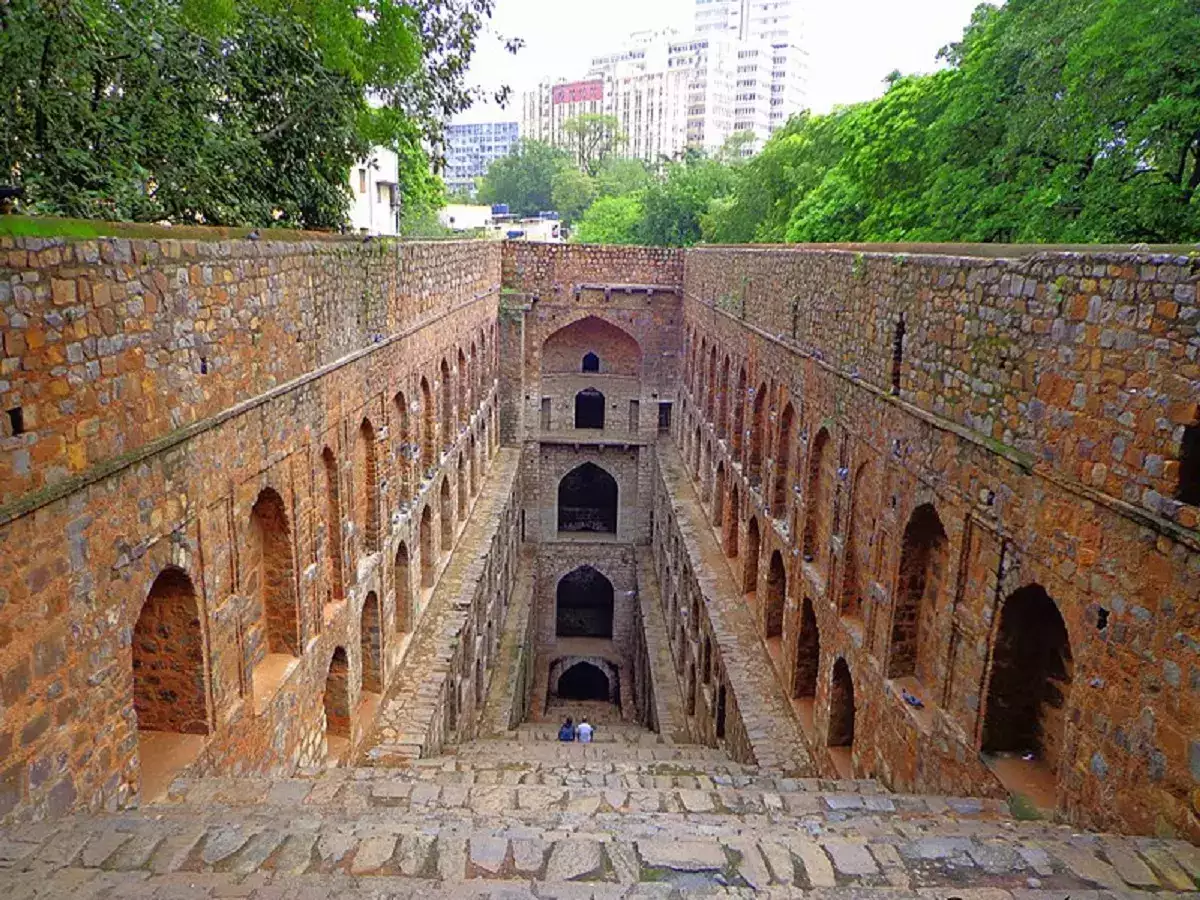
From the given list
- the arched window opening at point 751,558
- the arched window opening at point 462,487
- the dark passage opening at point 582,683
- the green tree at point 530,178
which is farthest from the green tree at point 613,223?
the arched window opening at point 751,558

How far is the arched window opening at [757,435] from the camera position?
→ 14.3 m

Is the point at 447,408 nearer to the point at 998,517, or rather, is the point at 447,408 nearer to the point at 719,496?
the point at 719,496

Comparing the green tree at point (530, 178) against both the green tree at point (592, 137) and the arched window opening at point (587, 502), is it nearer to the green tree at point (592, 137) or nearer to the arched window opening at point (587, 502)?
the green tree at point (592, 137)

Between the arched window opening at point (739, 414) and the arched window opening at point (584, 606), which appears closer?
the arched window opening at point (739, 414)

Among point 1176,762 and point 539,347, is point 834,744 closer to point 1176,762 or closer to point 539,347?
point 1176,762

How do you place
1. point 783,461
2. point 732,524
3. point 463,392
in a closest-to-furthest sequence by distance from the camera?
1. point 783,461
2. point 732,524
3. point 463,392

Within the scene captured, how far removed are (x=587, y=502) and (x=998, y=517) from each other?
2082 centimetres

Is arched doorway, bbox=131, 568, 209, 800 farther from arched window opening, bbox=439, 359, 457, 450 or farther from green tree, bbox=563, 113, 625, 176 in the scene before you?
green tree, bbox=563, 113, 625, 176

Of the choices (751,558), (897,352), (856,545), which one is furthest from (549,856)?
(751,558)

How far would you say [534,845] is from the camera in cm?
465

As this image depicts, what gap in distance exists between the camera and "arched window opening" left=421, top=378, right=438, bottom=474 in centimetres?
1466

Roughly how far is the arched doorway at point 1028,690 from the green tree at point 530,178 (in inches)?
2701

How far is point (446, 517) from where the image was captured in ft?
54.5

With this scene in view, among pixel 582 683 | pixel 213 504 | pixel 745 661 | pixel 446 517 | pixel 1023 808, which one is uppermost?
pixel 213 504
